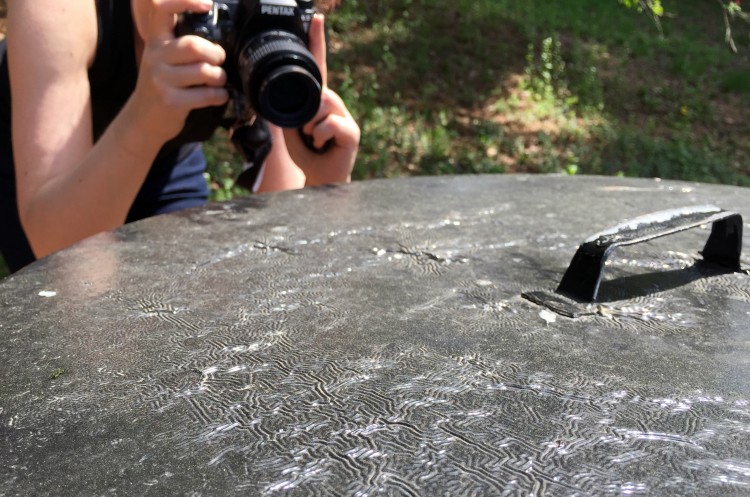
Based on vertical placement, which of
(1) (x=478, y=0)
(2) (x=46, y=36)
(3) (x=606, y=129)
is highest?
(1) (x=478, y=0)

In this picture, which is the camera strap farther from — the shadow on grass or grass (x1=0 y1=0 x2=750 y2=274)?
the shadow on grass

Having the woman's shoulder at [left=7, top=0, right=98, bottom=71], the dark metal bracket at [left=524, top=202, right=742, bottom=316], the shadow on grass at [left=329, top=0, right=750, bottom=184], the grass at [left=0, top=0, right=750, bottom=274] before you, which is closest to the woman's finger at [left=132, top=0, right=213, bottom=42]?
the woman's shoulder at [left=7, top=0, right=98, bottom=71]

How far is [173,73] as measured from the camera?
46.8 inches

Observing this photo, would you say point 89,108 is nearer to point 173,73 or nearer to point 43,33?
point 43,33

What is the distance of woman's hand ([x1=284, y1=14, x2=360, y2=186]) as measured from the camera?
1420mm

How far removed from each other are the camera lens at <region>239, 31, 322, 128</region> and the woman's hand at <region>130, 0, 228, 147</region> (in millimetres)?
54

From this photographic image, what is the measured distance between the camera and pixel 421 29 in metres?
6.71

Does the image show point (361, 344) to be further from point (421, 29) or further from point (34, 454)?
point (421, 29)

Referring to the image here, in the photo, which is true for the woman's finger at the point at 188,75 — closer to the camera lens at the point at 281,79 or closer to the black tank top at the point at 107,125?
the camera lens at the point at 281,79

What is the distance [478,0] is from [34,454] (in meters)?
7.62

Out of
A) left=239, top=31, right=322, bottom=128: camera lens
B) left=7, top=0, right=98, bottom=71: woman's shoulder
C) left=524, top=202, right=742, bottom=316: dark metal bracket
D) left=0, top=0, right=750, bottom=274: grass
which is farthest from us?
left=0, top=0, right=750, bottom=274: grass

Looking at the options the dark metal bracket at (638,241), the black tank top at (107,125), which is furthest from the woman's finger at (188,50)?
the dark metal bracket at (638,241)

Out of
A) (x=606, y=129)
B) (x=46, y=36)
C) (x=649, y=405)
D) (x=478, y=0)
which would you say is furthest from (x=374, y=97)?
(x=649, y=405)

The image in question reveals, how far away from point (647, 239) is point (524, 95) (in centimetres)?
569
